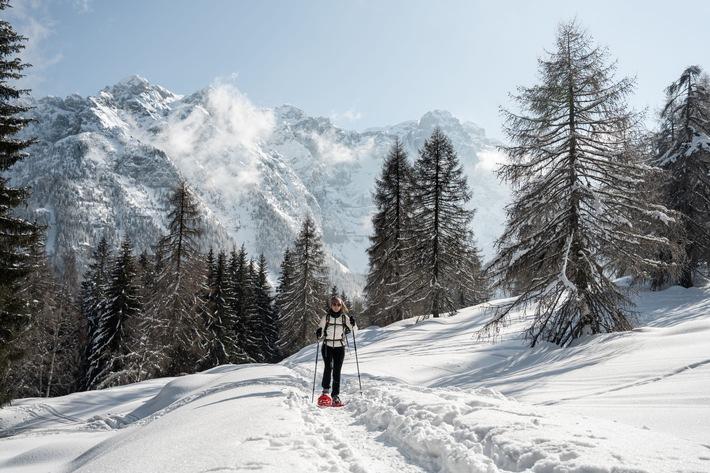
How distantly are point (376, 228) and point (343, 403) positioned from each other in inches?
918

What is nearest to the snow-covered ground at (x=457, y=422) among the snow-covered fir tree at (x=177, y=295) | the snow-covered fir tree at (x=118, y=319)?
the snow-covered fir tree at (x=177, y=295)

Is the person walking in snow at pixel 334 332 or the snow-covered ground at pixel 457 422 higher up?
the person walking in snow at pixel 334 332

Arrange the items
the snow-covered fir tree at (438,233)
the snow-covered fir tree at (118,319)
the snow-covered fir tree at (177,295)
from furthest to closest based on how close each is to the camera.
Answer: the snow-covered fir tree at (118,319), the snow-covered fir tree at (177,295), the snow-covered fir tree at (438,233)

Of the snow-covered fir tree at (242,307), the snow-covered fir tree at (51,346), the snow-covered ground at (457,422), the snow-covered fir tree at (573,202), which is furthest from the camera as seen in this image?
the snow-covered fir tree at (242,307)

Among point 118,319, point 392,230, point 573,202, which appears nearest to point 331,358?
point 573,202

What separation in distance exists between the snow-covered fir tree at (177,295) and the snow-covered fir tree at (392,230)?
42.9 ft

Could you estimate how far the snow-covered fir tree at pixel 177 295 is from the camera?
28562 millimetres

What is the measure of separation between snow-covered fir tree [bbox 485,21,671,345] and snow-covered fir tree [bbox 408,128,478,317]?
11.7m

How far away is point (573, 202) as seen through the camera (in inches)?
510

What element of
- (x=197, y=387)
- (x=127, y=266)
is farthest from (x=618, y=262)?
(x=127, y=266)

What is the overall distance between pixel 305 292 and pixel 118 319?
50.8 ft

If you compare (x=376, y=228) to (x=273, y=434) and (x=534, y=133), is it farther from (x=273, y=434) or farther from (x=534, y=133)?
(x=273, y=434)

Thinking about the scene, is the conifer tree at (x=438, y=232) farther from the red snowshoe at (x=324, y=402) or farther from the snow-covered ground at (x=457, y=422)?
the red snowshoe at (x=324, y=402)

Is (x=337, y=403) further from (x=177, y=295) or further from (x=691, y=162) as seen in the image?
(x=177, y=295)
